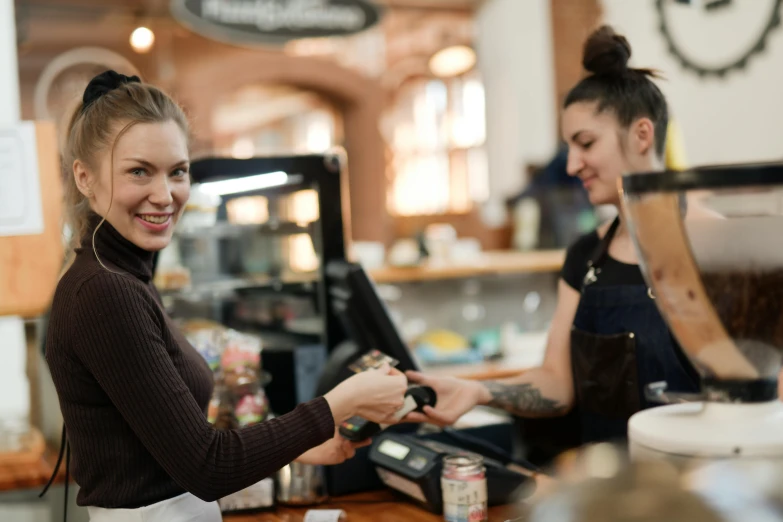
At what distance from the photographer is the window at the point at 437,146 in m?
8.45

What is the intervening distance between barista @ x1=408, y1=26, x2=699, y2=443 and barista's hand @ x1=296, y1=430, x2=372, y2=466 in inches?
6.1

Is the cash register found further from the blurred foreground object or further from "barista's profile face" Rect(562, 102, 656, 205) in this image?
the blurred foreground object

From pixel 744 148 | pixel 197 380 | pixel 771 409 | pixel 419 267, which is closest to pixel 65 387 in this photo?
pixel 197 380

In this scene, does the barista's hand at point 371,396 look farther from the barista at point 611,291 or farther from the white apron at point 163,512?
the white apron at point 163,512

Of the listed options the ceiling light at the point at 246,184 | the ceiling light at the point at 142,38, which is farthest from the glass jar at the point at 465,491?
the ceiling light at the point at 142,38

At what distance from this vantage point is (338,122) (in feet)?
27.5

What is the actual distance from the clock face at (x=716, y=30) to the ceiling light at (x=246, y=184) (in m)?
1.28

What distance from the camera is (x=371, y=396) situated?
5.09 ft

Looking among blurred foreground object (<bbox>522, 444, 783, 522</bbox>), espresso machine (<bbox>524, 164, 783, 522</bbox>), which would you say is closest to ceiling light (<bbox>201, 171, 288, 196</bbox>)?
espresso machine (<bbox>524, 164, 783, 522</bbox>)

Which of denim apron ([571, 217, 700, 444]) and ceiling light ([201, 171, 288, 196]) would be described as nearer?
denim apron ([571, 217, 700, 444])

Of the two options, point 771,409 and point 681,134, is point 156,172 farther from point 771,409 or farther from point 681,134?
point 681,134

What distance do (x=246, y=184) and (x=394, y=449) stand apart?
1.12 metres

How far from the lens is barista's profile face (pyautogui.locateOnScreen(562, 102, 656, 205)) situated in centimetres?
180

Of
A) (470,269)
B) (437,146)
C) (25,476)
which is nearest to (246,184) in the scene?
(25,476)
